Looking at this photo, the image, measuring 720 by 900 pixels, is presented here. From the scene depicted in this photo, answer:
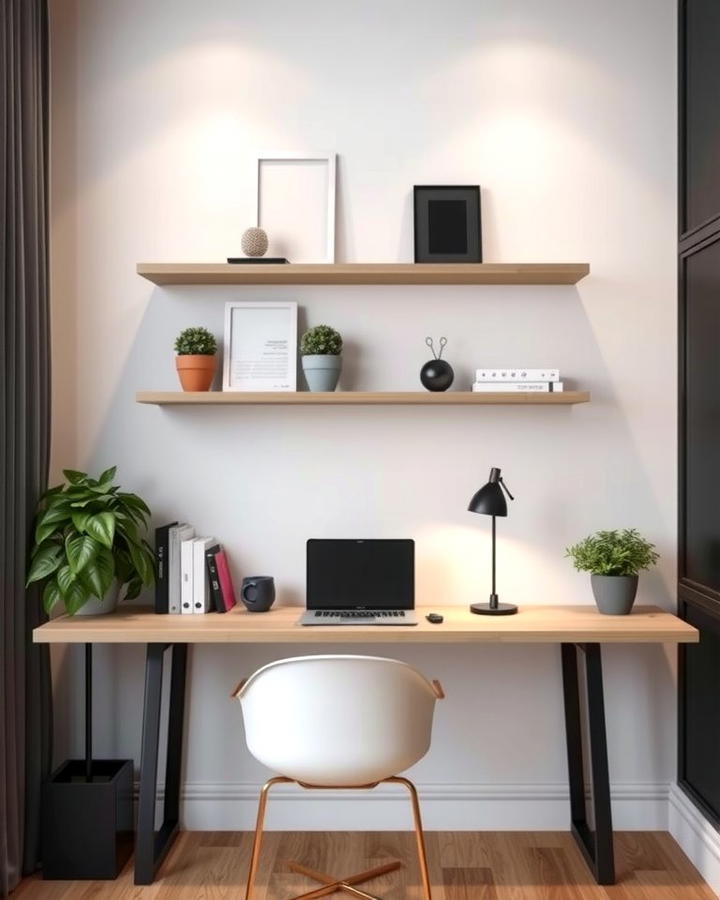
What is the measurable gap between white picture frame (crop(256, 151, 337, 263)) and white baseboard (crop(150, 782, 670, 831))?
1848 millimetres

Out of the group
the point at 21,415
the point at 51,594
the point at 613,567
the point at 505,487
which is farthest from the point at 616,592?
the point at 21,415

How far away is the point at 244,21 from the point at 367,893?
2836 mm

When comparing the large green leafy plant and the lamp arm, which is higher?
the lamp arm

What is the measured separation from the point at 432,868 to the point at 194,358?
178cm

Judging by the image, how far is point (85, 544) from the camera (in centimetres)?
280

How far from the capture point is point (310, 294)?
3.21 m

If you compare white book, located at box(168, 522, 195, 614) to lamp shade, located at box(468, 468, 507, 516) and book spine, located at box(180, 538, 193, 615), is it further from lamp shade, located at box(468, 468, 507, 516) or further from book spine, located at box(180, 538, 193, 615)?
lamp shade, located at box(468, 468, 507, 516)

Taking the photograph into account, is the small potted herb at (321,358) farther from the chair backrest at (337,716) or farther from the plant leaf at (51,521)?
the chair backrest at (337,716)

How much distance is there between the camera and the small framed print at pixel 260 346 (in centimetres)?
312

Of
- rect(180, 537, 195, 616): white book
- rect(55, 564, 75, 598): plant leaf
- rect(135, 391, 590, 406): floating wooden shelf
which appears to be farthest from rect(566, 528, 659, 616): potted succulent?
rect(55, 564, 75, 598): plant leaf

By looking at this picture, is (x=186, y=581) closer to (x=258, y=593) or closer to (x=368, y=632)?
(x=258, y=593)

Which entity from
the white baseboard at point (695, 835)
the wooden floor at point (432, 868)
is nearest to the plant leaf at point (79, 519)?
→ the wooden floor at point (432, 868)

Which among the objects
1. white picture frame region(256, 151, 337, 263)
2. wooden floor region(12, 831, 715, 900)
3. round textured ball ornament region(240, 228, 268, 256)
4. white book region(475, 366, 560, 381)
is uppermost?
white picture frame region(256, 151, 337, 263)

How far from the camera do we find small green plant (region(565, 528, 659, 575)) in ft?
9.64
